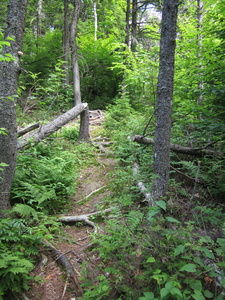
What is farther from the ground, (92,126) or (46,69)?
(46,69)

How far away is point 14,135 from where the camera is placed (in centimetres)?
416

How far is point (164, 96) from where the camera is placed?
3496 millimetres

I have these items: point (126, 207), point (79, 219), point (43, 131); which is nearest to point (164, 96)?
point (126, 207)

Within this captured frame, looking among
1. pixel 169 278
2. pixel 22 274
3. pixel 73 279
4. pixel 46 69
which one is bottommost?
pixel 73 279

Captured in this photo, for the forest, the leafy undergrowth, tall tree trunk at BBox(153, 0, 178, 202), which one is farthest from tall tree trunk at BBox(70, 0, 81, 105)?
tall tree trunk at BBox(153, 0, 178, 202)

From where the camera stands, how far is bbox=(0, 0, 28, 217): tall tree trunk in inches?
154

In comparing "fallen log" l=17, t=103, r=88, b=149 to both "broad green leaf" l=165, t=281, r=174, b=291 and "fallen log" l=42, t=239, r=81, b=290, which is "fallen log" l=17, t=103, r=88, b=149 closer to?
"fallen log" l=42, t=239, r=81, b=290

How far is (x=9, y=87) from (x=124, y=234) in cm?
332

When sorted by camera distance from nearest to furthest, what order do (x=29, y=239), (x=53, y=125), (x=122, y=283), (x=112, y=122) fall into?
(x=122, y=283), (x=29, y=239), (x=53, y=125), (x=112, y=122)

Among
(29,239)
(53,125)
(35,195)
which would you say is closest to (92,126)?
(53,125)

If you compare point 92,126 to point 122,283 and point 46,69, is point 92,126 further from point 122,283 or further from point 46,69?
point 122,283

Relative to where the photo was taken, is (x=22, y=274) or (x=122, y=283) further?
(x=22, y=274)

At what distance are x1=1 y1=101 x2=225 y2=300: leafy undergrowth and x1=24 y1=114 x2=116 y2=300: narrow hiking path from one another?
15 millimetres

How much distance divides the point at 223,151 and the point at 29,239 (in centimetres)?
439
